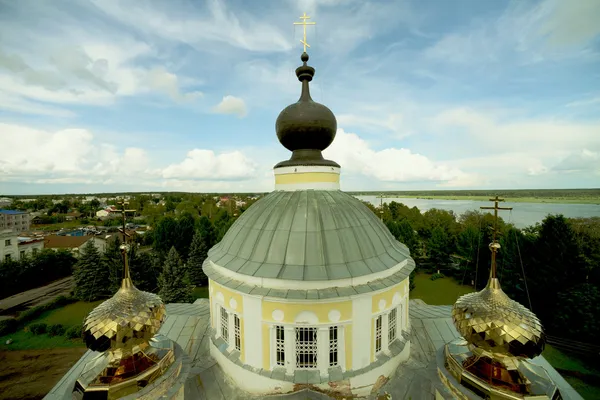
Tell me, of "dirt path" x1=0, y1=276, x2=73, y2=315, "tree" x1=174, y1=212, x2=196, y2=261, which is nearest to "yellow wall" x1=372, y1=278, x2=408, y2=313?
"tree" x1=174, y1=212, x2=196, y2=261

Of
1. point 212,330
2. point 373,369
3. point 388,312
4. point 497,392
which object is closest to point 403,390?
point 373,369

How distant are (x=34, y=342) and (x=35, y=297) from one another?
38.6ft

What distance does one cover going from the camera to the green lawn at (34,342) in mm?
20094

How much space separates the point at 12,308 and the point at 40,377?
14803 millimetres

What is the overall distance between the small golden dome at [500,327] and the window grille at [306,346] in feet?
11.8

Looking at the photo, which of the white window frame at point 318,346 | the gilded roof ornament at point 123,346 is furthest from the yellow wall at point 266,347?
the gilded roof ornament at point 123,346

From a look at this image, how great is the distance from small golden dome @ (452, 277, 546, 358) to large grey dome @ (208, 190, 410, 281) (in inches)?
104

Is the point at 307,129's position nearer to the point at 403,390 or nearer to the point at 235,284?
the point at 235,284

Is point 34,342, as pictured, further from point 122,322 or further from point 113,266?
point 122,322

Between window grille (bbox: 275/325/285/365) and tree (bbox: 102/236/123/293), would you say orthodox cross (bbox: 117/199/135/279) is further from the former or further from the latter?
tree (bbox: 102/236/123/293)

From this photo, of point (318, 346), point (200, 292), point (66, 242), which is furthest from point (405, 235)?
point (66, 242)

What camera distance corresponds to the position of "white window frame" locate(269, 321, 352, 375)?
23.9 ft

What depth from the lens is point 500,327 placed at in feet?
16.8

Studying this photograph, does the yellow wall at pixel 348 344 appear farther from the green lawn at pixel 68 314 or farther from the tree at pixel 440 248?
the tree at pixel 440 248
